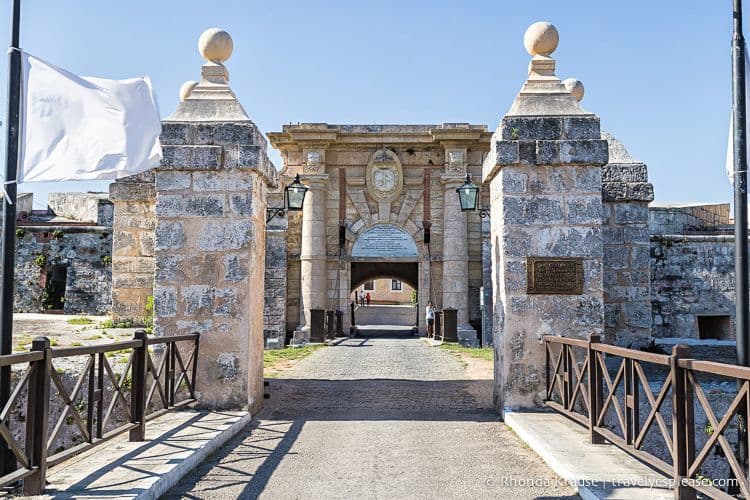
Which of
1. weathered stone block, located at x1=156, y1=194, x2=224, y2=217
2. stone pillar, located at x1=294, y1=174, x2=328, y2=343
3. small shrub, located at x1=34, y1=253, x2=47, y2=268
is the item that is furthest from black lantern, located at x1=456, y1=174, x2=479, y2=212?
small shrub, located at x1=34, y1=253, x2=47, y2=268

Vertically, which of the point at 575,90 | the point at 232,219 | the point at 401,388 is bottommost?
the point at 401,388

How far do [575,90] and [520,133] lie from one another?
204 cm

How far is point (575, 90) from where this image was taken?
780 centimetres

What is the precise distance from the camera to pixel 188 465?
14.1ft

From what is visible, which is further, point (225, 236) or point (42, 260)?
point (42, 260)

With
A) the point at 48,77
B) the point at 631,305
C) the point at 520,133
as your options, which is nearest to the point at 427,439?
the point at 520,133

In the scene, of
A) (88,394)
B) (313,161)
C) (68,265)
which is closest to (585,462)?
(88,394)

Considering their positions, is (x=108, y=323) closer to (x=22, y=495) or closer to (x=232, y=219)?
(x=232, y=219)

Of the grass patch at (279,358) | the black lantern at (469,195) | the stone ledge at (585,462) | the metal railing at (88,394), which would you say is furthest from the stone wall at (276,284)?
the stone ledge at (585,462)

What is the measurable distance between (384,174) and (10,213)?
15.3 meters

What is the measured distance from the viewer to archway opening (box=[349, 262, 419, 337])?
24.8m

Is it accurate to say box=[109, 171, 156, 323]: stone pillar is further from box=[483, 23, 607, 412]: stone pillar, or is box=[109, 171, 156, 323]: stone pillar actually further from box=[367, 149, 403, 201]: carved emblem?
box=[367, 149, 403, 201]: carved emblem

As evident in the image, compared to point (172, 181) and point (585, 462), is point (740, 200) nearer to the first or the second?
point (585, 462)

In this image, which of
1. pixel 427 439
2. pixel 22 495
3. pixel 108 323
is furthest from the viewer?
pixel 108 323
